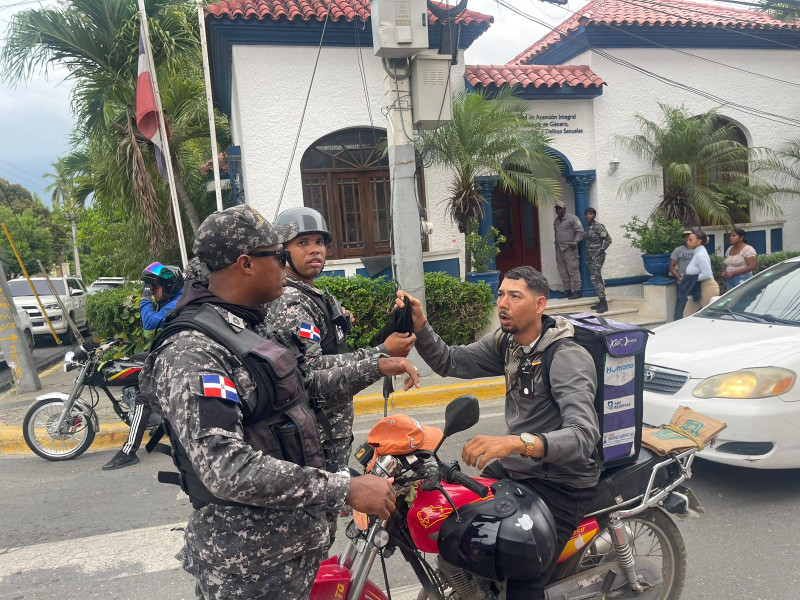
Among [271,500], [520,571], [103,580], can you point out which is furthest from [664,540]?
[103,580]

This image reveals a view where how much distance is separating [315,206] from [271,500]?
9.05m

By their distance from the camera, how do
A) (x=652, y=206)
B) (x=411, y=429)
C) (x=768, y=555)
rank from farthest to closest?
(x=652, y=206) → (x=768, y=555) → (x=411, y=429)

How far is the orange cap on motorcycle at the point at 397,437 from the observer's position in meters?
1.94

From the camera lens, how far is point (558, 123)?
1146 centimetres

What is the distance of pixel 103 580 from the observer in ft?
11.6

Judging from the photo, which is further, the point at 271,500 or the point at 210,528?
the point at 210,528

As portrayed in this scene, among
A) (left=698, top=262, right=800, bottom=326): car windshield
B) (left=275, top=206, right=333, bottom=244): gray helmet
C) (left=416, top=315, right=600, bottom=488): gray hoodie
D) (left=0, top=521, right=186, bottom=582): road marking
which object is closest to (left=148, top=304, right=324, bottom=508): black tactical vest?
(left=416, top=315, right=600, bottom=488): gray hoodie

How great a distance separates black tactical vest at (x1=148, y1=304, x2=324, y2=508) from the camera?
1.75m

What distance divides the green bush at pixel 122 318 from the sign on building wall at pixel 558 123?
7220mm

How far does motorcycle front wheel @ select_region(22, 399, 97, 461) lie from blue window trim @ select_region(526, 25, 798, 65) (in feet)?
34.0

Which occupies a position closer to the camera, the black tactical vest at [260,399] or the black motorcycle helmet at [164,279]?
the black tactical vest at [260,399]

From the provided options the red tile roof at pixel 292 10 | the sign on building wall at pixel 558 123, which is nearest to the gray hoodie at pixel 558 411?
the red tile roof at pixel 292 10

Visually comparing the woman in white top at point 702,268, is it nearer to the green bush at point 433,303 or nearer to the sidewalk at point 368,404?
the green bush at point 433,303

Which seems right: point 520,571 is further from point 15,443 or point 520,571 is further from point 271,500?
point 15,443
